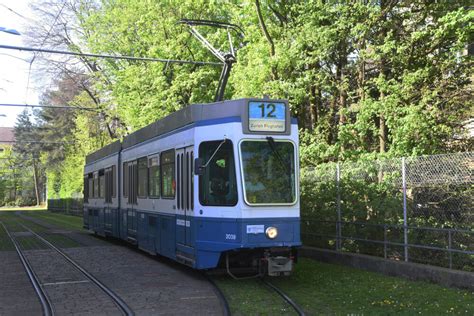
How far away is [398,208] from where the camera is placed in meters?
11.1

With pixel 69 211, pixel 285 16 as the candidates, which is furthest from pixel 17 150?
pixel 285 16

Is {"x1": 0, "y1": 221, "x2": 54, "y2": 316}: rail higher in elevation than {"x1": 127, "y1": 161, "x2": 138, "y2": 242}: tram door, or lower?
lower

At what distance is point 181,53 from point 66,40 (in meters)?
15.8

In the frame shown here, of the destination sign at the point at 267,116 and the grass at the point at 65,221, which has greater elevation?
the destination sign at the point at 267,116

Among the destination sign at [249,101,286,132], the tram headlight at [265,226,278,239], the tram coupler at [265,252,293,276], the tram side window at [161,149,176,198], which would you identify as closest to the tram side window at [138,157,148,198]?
the tram side window at [161,149,176,198]

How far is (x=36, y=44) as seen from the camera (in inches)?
1395

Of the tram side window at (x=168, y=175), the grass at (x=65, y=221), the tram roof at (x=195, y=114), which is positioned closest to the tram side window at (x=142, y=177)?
the tram roof at (x=195, y=114)

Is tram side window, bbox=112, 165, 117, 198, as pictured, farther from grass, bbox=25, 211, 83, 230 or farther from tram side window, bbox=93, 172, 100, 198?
grass, bbox=25, 211, 83, 230

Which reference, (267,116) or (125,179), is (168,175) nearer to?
(267,116)

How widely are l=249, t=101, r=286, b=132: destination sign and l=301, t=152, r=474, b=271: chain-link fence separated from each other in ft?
8.68

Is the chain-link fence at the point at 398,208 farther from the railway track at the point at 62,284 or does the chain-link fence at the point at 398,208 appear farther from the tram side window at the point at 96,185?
the tram side window at the point at 96,185

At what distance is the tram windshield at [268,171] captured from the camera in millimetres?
9935

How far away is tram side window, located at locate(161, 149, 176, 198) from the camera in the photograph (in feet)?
38.7

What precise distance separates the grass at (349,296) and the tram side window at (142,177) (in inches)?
169
